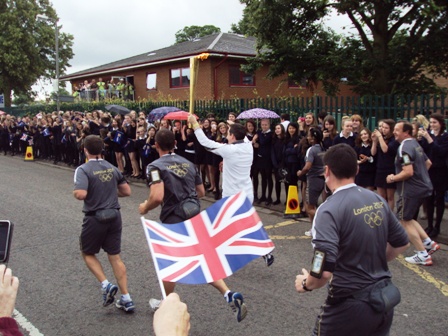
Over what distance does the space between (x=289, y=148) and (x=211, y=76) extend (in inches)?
702

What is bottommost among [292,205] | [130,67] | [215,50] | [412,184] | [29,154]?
[29,154]

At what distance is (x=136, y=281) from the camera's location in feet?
19.2

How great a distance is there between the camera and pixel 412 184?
6395 mm

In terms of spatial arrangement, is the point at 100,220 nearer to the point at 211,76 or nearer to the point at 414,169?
the point at 414,169

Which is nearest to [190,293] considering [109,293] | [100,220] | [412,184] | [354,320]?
[109,293]

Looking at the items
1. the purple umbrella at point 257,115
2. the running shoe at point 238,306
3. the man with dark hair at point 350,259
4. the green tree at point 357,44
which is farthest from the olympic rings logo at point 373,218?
the green tree at point 357,44

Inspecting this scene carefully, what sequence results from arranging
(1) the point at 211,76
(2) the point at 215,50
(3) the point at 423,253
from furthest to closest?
1. (1) the point at 211,76
2. (2) the point at 215,50
3. (3) the point at 423,253

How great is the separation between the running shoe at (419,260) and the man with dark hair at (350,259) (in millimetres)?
3662

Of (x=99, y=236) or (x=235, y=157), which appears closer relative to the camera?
(x=99, y=236)

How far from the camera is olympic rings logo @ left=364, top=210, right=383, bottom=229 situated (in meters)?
3.00

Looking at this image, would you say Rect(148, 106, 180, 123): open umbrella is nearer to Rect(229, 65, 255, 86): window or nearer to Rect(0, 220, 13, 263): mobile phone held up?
Rect(229, 65, 255, 86): window

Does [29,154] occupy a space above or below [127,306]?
below

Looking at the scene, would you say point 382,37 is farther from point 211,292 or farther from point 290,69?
point 211,292

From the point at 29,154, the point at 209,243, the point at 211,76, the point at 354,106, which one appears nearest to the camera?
the point at 209,243
